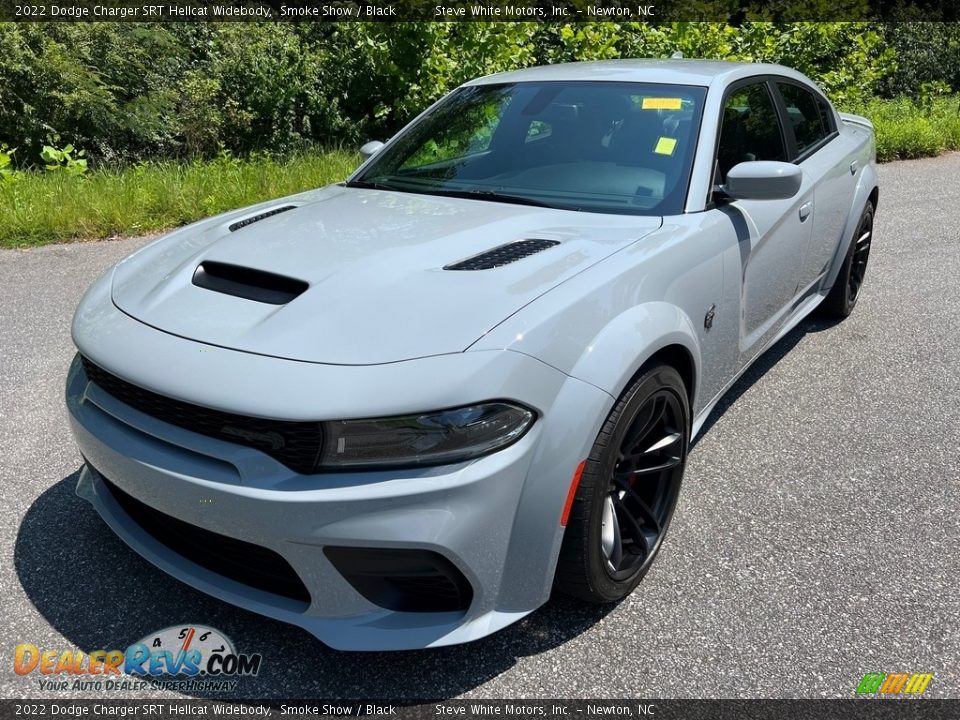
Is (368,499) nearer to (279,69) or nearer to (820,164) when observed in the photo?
(820,164)

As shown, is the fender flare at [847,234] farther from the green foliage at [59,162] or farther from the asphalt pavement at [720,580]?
the green foliage at [59,162]

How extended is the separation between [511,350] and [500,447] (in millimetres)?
244

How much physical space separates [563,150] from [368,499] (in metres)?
1.85

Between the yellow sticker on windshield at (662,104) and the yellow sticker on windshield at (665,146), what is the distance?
7.9 inches

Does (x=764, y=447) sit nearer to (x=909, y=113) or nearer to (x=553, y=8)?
(x=553, y=8)

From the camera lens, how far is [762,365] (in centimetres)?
431

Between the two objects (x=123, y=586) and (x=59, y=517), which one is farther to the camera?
(x=59, y=517)

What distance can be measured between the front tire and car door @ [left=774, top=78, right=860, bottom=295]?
1658mm

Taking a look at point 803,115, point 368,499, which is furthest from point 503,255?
point 803,115

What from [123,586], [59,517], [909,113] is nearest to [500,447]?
[123,586]

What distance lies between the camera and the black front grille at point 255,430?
75.2 inches

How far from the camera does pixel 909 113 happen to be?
494 inches

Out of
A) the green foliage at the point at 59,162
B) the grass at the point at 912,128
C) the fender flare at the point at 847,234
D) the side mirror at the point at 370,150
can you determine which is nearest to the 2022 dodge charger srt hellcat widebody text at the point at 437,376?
the side mirror at the point at 370,150

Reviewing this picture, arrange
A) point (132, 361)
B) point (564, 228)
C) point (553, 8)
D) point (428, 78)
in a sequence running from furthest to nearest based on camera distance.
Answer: point (553, 8) < point (428, 78) < point (564, 228) < point (132, 361)
